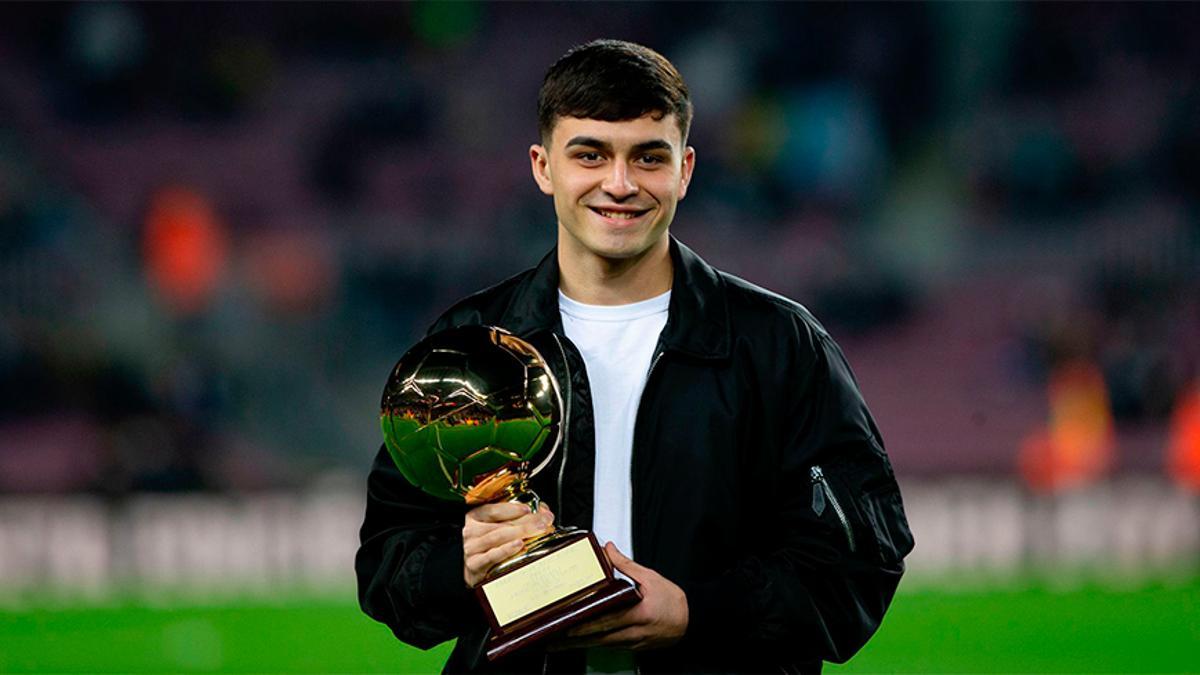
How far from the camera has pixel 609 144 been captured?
7.95ft

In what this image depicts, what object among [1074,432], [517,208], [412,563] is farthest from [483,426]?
[517,208]

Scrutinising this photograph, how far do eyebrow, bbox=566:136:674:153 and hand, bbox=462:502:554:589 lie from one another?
1.60 ft

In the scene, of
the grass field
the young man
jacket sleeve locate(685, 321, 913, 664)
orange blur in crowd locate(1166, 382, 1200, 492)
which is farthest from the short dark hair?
orange blur in crowd locate(1166, 382, 1200, 492)

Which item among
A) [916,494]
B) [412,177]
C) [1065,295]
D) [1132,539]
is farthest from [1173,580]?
[412,177]

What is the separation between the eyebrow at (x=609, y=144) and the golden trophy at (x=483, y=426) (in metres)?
0.27

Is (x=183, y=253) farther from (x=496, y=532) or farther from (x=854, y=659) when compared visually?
(x=496, y=532)

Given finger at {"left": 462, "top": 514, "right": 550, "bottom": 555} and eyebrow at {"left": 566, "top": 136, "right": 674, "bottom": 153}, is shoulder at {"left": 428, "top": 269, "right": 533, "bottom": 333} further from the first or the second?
finger at {"left": 462, "top": 514, "right": 550, "bottom": 555}

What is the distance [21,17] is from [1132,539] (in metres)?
9.59

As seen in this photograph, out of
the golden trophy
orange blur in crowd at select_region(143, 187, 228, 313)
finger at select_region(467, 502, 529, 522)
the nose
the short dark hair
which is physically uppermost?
the short dark hair

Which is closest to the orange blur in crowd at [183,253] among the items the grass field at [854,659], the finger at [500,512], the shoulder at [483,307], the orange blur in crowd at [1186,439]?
the grass field at [854,659]

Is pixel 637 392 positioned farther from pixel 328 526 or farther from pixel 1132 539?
pixel 1132 539

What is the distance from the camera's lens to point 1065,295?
13922 millimetres

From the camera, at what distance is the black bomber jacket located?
2410 millimetres

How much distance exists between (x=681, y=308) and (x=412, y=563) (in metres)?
0.50
